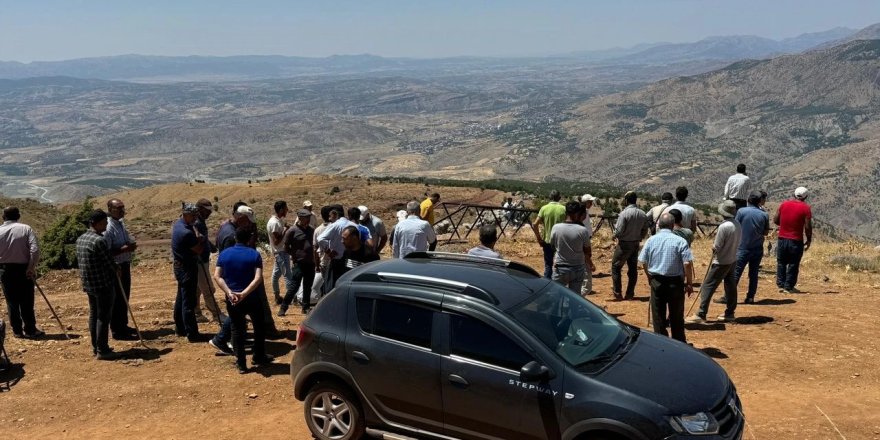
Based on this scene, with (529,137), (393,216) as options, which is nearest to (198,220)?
(393,216)

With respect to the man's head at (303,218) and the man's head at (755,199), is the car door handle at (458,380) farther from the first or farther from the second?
the man's head at (755,199)

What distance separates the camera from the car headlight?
470 cm

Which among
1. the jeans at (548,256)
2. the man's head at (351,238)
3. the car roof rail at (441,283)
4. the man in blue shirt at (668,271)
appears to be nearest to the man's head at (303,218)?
the man's head at (351,238)

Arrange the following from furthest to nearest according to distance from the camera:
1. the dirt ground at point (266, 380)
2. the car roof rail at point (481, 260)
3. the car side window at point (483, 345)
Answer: the dirt ground at point (266, 380) < the car roof rail at point (481, 260) < the car side window at point (483, 345)

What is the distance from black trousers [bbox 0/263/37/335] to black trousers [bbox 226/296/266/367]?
3503 millimetres

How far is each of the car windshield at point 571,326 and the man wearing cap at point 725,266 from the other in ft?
12.5

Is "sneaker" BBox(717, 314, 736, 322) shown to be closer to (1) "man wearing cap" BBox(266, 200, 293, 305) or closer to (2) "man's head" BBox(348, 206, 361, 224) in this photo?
(2) "man's head" BBox(348, 206, 361, 224)

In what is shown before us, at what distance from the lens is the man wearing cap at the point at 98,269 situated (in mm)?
8227

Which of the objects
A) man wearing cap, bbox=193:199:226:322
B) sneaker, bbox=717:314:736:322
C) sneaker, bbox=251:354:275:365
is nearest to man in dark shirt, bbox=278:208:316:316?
man wearing cap, bbox=193:199:226:322

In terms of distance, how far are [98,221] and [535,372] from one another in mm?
6100

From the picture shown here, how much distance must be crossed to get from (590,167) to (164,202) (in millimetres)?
114938

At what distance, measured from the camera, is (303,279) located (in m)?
10.4

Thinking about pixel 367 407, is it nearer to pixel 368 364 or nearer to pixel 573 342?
pixel 368 364

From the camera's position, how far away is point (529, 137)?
194125mm
